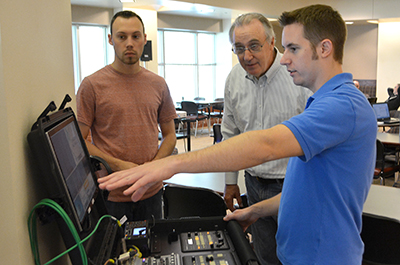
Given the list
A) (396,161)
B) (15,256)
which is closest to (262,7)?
(396,161)

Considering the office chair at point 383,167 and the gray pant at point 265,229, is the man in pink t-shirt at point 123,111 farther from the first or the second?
the office chair at point 383,167

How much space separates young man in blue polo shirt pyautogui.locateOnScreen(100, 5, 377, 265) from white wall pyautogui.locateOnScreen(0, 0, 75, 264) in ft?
0.62

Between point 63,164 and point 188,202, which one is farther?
point 188,202

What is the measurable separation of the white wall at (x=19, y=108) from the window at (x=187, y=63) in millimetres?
9991

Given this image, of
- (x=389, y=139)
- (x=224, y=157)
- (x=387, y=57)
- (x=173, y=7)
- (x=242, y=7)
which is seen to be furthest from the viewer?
(x=387, y=57)

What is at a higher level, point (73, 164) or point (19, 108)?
point (19, 108)

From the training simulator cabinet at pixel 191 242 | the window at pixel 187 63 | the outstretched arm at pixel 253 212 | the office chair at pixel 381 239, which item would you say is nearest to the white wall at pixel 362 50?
the window at pixel 187 63

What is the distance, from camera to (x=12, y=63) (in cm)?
76

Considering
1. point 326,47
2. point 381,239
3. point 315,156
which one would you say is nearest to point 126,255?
point 315,156

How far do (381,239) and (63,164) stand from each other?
1736 millimetres

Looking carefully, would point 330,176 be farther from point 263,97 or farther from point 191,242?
point 263,97

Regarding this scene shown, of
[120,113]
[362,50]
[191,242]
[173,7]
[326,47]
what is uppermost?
[173,7]

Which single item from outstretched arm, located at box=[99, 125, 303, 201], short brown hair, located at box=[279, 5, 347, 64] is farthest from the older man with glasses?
outstretched arm, located at box=[99, 125, 303, 201]

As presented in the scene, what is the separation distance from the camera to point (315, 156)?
1.07 metres
